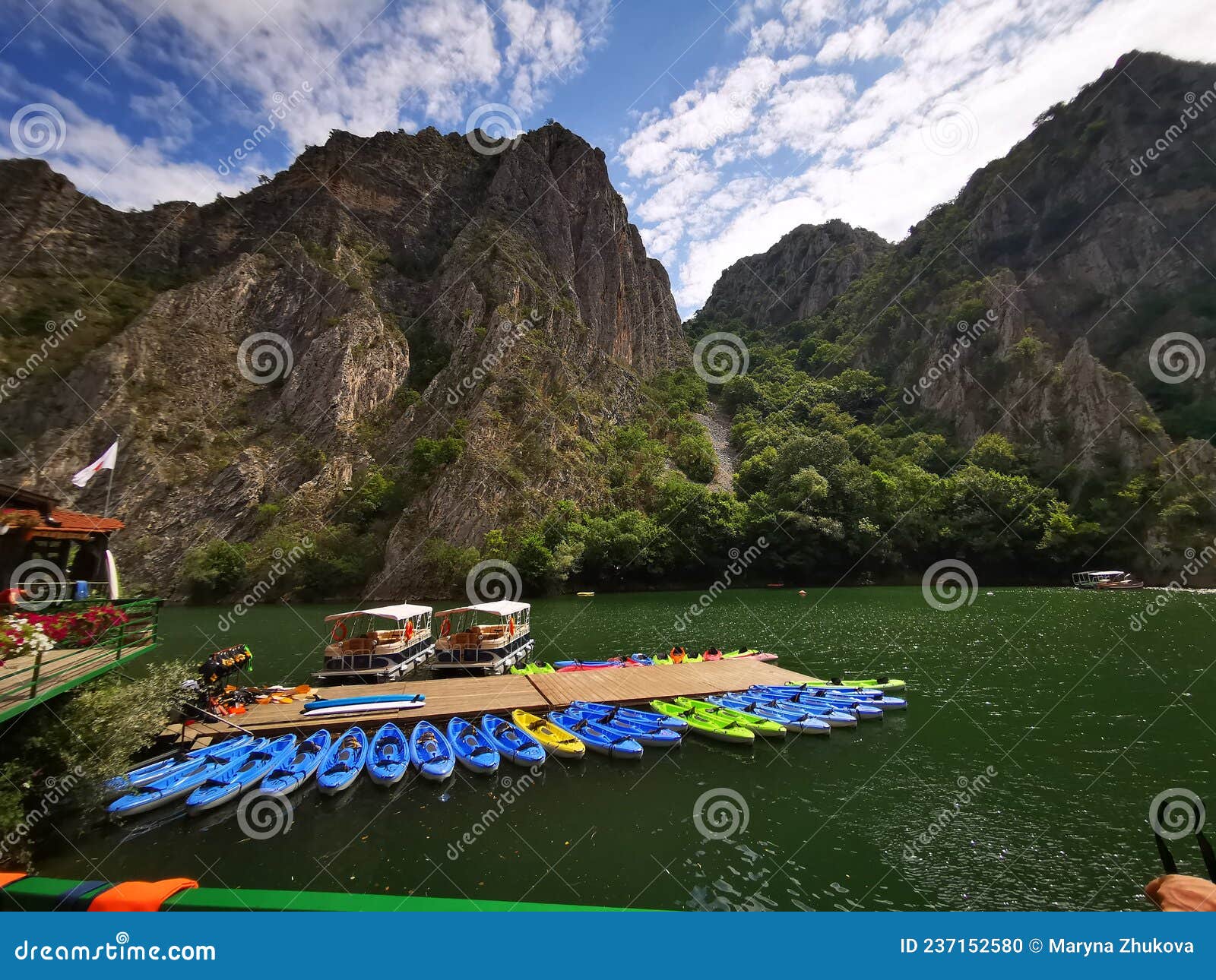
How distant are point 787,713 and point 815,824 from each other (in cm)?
653

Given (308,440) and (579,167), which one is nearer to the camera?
(308,440)

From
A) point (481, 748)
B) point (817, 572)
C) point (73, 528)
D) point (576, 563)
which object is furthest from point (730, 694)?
point (817, 572)

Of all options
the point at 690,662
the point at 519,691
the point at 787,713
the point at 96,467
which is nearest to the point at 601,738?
the point at 519,691

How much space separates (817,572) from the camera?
6381 centimetres

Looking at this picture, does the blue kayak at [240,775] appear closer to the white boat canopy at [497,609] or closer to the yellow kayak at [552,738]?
the yellow kayak at [552,738]

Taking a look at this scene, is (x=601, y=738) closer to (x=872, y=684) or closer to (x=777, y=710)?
(x=777, y=710)

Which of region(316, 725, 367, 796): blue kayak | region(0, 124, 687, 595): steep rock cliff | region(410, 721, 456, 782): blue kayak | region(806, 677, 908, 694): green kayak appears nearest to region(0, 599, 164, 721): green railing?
region(316, 725, 367, 796): blue kayak

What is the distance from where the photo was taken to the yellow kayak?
1582 cm

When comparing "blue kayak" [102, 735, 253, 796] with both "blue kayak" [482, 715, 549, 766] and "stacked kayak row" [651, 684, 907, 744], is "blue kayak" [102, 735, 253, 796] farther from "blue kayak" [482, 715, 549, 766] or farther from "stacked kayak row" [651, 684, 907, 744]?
"stacked kayak row" [651, 684, 907, 744]

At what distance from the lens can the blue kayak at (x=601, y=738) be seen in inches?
627

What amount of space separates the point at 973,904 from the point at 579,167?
126 m

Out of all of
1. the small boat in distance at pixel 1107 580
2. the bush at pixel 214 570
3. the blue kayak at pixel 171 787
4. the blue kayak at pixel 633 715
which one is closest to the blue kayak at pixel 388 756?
the blue kayak at pixel 171 787

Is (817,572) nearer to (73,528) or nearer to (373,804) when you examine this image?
(373,804)

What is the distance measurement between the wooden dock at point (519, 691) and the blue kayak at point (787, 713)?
4.99ft
